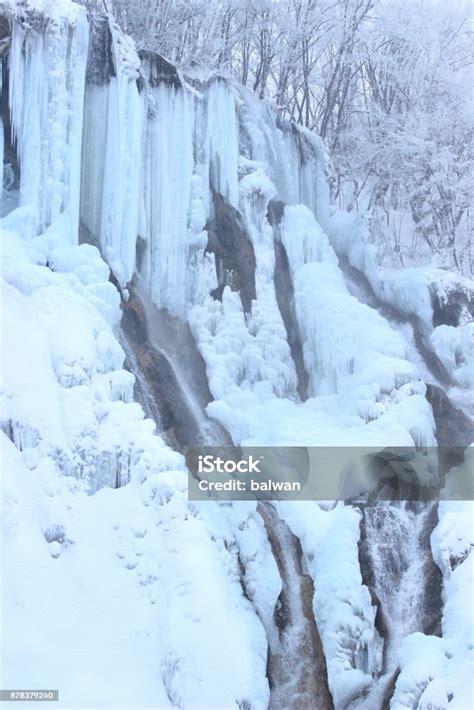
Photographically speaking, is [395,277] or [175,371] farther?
[395,277]

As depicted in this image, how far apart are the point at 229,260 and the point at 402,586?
20.0 feet

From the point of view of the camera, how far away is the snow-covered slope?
29.0ft

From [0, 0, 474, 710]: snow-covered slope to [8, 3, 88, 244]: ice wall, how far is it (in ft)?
0.09

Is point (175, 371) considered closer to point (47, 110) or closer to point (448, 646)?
point (47, 110)

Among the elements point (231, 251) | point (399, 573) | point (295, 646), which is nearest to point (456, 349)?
point (231, 251)

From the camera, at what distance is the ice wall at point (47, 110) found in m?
11.8

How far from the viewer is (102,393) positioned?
10219 millimetres

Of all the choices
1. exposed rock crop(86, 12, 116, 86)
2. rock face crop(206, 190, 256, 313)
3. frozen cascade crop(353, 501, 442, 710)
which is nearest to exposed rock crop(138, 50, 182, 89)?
exposed rock crop(86, 12, 116, 86)

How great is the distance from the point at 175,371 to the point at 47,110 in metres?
4.21

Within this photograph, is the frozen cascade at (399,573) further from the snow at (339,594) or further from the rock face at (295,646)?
the rock face at (295,646)

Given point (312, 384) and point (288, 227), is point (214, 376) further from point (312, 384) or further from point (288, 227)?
point (288, 227)

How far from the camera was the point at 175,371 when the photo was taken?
12547mm

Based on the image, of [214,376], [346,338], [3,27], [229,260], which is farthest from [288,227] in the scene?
[3,27]

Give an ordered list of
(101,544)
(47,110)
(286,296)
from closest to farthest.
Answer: (101,544), (47,110), (286,296)
